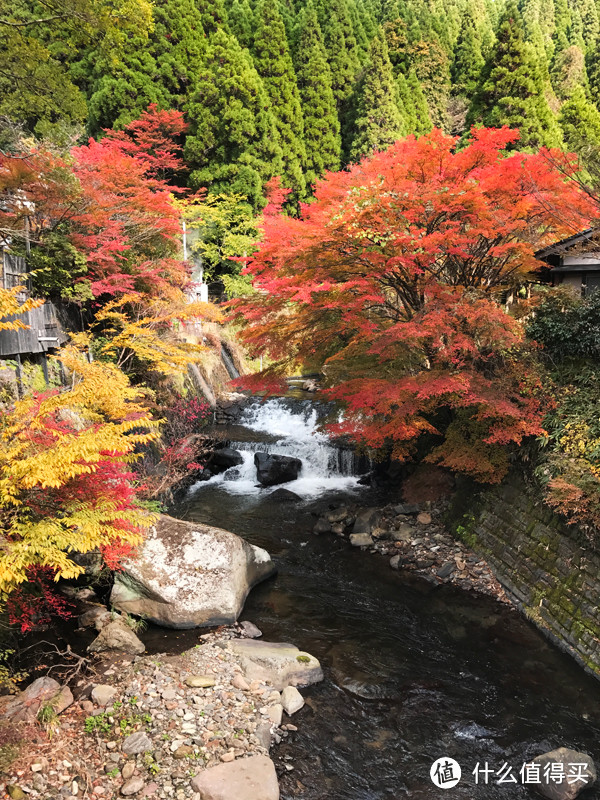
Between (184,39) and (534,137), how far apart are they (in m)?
18.6

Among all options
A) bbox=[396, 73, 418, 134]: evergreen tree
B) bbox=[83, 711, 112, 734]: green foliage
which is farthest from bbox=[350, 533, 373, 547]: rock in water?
bbox=[396, 73, 418, 134]: evergreen tree

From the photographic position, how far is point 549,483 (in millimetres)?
8719

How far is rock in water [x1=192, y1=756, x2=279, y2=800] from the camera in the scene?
513cm

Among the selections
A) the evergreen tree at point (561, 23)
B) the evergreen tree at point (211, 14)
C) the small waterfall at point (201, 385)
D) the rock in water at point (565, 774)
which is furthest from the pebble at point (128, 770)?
the evergreen tree at point (561, 23)

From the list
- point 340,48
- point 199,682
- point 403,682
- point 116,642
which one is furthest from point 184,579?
point 340,48

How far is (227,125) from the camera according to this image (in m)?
25.0

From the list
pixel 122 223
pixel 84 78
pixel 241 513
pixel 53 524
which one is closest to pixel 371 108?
pixel 84 78

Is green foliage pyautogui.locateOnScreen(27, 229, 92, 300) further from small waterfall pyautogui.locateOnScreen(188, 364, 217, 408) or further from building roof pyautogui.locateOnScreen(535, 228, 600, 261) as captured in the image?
building roof pyautogui.locateOnScreen(535, 228, 600, 261)

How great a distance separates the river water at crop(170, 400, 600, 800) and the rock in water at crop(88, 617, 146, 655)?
1.92 meters

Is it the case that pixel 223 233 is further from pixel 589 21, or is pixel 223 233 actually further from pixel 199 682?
pixel 589 21

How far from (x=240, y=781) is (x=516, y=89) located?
32.8 meters

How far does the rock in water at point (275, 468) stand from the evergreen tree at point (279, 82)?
17973mm

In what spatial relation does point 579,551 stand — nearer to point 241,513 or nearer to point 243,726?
point 243,726

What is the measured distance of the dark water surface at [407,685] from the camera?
5809 mm
